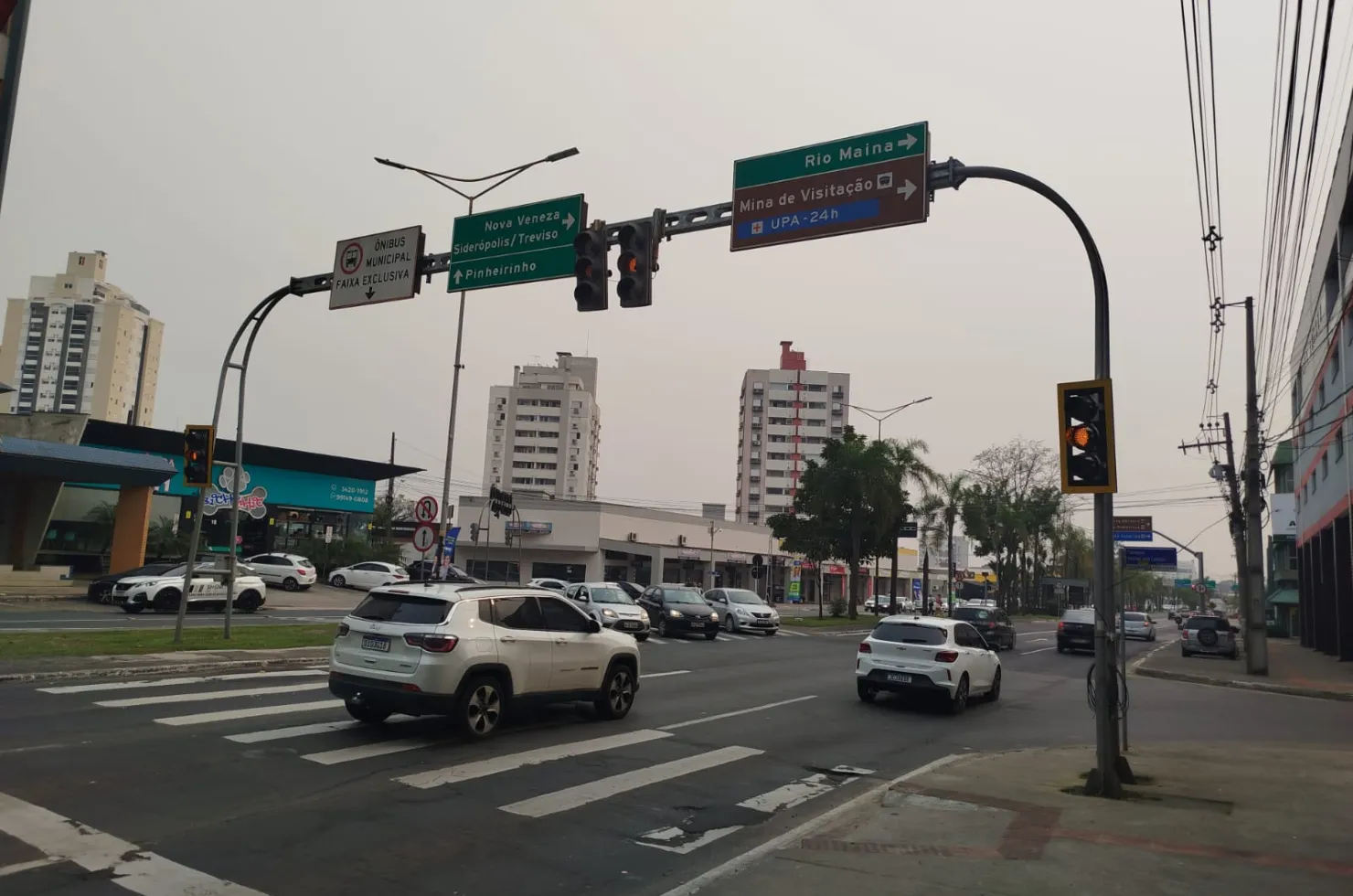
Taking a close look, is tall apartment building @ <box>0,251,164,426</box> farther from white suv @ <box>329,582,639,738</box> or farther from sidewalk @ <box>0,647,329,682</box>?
white suv @ <box>329,582,639,738</box>

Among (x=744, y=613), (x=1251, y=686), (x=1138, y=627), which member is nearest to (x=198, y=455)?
(x=744, y=613)

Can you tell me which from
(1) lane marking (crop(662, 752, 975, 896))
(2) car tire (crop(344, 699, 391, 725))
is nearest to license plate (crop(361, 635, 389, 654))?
(2) car tire (crop(344, 699, 391, 725))

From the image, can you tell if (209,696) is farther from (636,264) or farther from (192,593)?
(192,593)

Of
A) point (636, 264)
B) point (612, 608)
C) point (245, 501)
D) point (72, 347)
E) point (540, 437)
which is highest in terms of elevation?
point (72, 347)

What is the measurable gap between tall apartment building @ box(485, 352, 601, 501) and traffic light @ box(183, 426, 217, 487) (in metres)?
114

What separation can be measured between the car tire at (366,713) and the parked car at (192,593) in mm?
16814

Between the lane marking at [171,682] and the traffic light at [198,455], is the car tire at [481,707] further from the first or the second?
the traffic light at [198,455]

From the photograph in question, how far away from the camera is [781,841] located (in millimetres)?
6742

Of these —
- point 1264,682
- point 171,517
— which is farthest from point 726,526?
point 1264,682

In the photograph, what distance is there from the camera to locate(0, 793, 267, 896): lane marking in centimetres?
528

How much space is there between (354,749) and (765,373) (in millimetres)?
124913

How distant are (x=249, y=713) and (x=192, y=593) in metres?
19.9

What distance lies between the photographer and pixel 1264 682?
2300 centimetres

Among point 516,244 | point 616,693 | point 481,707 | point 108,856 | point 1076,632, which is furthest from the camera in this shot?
point 1076,632
